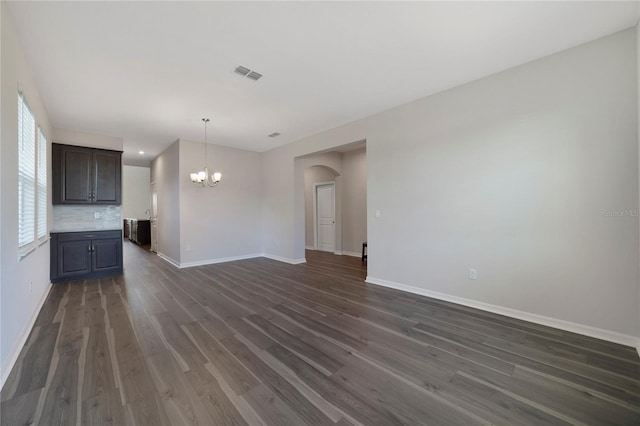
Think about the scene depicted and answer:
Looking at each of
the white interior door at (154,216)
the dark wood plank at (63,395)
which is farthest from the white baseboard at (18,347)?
the white interior door at (154,216)

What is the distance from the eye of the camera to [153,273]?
4973 millimetres

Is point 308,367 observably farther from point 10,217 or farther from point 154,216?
point 154,216

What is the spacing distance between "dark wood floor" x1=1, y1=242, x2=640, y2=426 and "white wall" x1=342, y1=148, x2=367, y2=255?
3555 millimetres

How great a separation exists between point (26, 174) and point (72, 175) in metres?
2.39

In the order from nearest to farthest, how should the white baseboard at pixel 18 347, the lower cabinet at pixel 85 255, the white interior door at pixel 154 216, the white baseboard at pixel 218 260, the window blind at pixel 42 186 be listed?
the white baseboard at pixel 18 347 < the window blind at pixel 42 186 < the lower cabinet at pixel 85 255 < the white baseboard at pixel 218 260 < the white interior door at pixel 154 216

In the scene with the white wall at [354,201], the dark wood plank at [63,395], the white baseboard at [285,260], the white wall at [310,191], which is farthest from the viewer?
the white wall at [310,191]

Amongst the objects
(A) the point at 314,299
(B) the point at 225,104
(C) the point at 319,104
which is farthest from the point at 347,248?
(B) the point at 225,104

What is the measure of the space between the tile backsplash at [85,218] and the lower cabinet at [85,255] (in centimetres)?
19

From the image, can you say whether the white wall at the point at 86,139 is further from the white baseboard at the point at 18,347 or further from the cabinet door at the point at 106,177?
the white baseboard at the point at 18,347

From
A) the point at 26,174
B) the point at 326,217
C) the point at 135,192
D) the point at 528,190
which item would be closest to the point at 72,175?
the point at 26,174

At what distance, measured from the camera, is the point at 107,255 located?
4.84 metres

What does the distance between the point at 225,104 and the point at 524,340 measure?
4.54 metres

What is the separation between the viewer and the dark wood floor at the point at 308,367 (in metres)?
1.56

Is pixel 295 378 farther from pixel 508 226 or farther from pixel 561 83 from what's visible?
pixel 561 83
